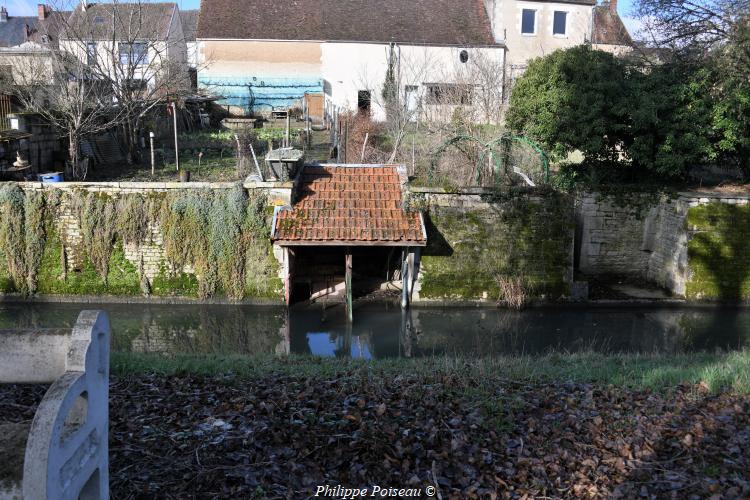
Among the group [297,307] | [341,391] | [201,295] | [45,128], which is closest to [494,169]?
[297,307]

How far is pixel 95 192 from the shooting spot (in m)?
14.1

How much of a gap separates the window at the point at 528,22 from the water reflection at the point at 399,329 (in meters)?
18.5

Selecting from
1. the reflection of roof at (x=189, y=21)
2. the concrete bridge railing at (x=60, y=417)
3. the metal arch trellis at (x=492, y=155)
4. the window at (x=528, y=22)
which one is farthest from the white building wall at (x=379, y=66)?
the concrete bridge railing at (x=60, y=417)

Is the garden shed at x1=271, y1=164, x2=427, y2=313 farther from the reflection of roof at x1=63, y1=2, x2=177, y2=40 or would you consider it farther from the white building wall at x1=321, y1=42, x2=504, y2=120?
the white building wall at x1=321, y1=42, x2=504, y2=120

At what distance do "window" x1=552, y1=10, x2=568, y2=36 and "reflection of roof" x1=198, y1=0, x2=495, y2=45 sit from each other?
3.12 metres

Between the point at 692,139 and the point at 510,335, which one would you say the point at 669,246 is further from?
the point at 510,335

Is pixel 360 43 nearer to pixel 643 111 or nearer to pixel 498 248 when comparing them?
pixel 643 111

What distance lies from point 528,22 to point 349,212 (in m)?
19.8

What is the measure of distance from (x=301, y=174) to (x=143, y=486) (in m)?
10.9

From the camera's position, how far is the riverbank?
459 centimetres

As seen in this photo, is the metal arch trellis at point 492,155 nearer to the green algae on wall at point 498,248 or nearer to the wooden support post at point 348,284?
the green algae on wall at point 498,248

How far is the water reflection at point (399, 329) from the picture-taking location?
39.3 ft

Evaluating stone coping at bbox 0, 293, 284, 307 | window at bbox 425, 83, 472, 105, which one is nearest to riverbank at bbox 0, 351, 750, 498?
stone coping at bbox 0, 293, 284, 307

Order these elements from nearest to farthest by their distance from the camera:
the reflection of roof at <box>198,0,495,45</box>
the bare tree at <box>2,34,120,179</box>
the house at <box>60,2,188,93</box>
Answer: the bare tree at <box>2,34,120,179</box> < the house at <box>60,2,188,93</box> < the reflection of roof at <box>198,0,495,45</box>
